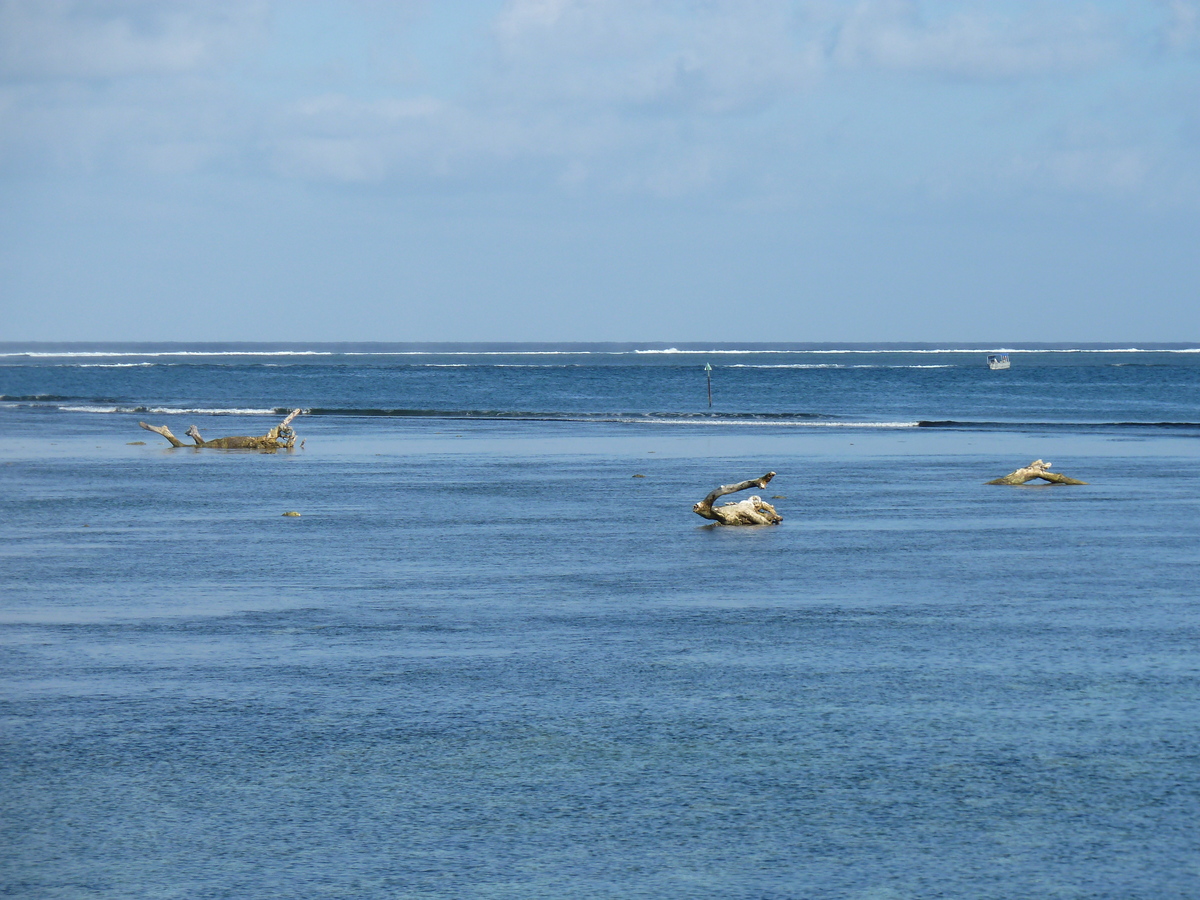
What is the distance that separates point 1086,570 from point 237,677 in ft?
32.2

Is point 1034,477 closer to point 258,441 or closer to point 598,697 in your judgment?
point 598,697

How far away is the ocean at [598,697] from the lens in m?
7.41

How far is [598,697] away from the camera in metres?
10.7

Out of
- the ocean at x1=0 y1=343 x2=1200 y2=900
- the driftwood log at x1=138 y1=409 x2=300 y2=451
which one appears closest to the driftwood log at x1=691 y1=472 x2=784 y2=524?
the ocean at x1=0 y1=343 x2=1200 y2=900

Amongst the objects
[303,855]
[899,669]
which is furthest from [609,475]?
[303,855]

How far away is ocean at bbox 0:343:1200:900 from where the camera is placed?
741 cm

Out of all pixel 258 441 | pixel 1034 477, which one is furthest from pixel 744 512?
pixel 258 441

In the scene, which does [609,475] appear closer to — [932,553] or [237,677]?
[932,553]

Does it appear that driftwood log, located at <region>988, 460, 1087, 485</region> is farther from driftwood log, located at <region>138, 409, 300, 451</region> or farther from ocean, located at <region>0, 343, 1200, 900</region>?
driftwood log, located at <region>138, 409, 300, 451</region>

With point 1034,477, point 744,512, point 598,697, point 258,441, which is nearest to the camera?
point 598,697

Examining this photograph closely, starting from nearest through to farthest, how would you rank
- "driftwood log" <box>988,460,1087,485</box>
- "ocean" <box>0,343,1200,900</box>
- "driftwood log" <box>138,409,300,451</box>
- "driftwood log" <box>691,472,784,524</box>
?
"ocean" <box>0,343,1200,900</box> < "driftwood log" <box>691,472,784,524</box> < "driftwood log" <box>988,460,1087,485</box> < "driftwood log" <box>138,409,300,451</box>

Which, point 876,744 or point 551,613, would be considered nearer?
point 876,744

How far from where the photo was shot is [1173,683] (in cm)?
1106

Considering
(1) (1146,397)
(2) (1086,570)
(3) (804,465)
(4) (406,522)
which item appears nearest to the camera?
(2) (1086,570)
